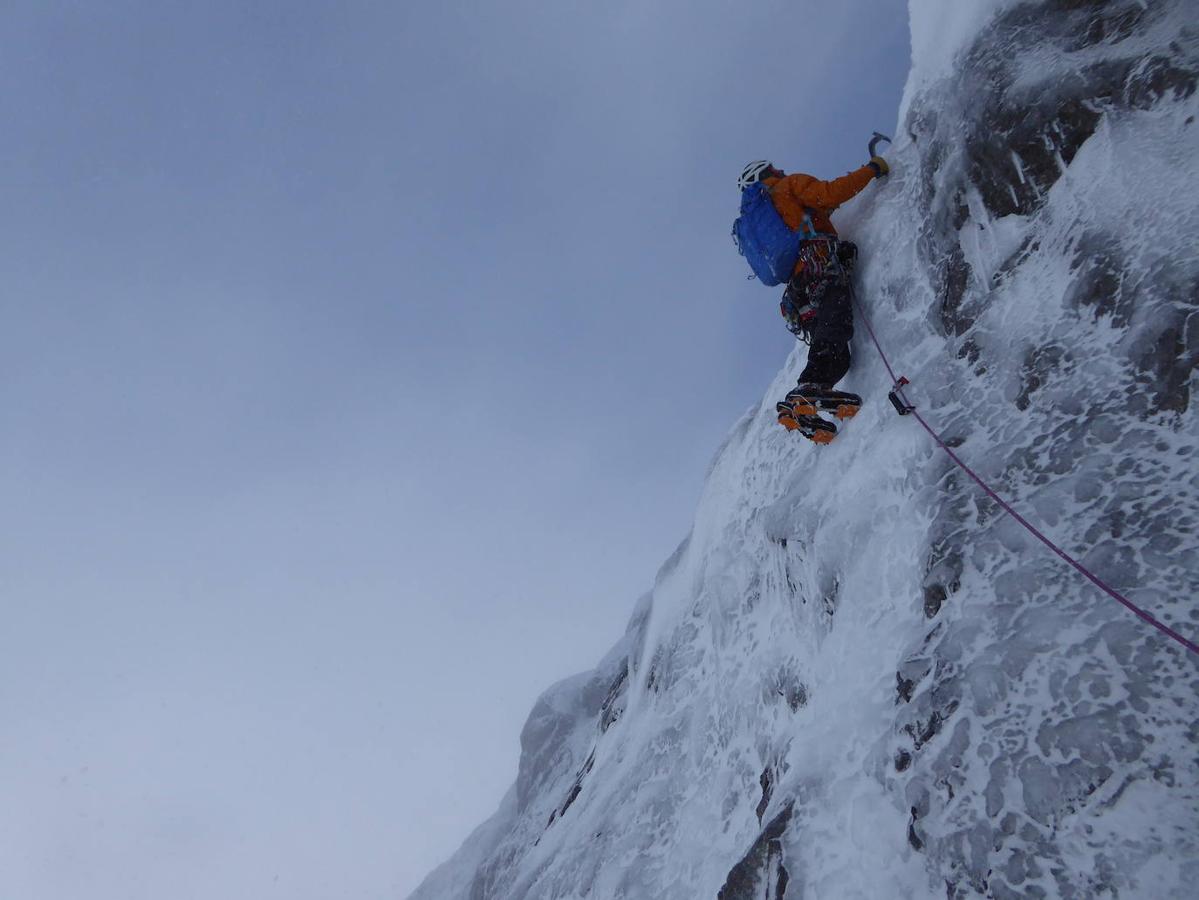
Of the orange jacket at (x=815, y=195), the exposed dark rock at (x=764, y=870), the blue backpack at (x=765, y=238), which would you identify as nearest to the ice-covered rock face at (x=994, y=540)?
the exposed dark rock at (x=764, y=870)

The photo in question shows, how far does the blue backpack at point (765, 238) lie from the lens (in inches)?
367

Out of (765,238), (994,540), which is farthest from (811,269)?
(994,540)

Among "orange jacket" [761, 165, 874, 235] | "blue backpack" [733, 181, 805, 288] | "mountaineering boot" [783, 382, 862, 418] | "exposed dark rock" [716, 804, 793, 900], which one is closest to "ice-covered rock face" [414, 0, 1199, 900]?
"exposed dark rock" [716, 804, 793, 900]

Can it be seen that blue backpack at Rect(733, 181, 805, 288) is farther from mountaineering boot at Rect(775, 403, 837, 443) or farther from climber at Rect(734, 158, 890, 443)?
mountaineering boot at Rect(775, 403, 837, 443)

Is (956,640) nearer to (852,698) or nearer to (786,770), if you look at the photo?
(852,698)

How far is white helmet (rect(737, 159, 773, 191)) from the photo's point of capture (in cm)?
1004

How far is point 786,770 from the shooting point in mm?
7625

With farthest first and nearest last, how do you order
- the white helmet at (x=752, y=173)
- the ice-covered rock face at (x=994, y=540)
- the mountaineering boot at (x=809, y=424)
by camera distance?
the white helmet at (x=752, y=173), the mountaineering boot at (x=809, y=424), the ice-covered rock face at (x=994, y=540)

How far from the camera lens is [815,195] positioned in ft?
30.7

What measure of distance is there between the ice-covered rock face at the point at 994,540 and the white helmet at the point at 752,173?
4.37ft

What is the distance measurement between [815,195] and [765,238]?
2.60ft

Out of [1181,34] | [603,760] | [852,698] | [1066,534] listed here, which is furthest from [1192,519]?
[603,760]

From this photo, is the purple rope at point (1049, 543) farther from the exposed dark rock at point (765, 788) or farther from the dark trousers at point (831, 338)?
the exposed dark rock at point (765, 788)

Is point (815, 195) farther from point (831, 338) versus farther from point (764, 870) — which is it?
point (764, 870)
